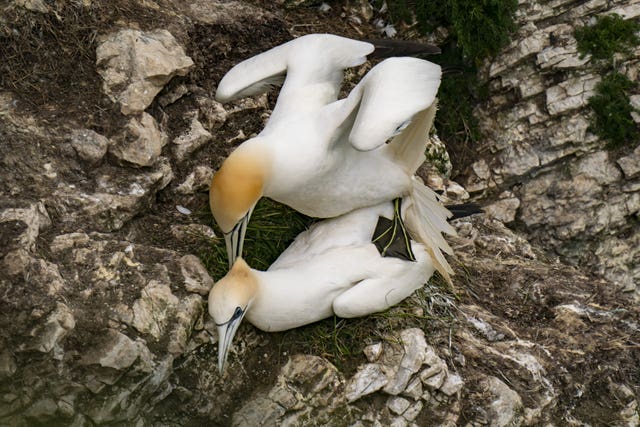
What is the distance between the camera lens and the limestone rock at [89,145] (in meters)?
5.66

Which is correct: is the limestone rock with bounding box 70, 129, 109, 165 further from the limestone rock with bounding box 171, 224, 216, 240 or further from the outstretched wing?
the outstretched wing

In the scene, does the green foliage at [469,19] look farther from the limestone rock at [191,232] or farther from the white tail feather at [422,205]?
the limestone rock at [191,232]

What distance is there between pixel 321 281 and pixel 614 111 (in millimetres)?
3078

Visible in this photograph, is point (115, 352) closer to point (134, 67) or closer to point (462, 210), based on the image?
point (134, 67)

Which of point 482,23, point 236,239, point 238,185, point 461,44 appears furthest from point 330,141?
point 482,23

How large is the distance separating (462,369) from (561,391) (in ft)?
1.84

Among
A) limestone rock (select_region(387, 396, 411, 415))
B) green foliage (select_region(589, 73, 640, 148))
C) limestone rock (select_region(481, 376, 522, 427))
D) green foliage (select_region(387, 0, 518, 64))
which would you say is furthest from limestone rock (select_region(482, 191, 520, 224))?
limestone rock (select_region(387, 396, 411, 415))

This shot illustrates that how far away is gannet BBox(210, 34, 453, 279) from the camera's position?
200 inches

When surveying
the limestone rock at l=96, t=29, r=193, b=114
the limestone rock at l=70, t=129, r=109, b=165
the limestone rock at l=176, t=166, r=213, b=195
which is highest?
the limestone rock at l=96, t=29, r=193, b=114

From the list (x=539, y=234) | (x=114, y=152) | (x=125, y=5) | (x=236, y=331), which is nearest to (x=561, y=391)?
(x=236, y=331)

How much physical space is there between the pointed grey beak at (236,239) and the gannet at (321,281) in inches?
5.4

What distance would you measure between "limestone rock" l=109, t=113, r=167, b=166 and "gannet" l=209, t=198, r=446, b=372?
37.0 inches

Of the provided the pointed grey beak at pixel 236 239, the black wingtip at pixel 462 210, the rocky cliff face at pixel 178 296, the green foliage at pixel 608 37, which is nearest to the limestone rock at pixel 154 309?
the rocky cliff face at pixel 178 296

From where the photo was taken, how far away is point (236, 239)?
5.34 metres
